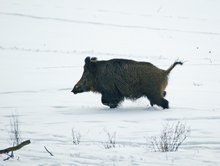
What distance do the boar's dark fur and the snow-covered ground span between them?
323 millimetres

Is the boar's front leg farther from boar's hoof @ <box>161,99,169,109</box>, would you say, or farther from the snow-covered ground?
boar's hoof @ <box>161,99,169,109</box>

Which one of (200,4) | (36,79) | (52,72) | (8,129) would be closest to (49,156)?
(8,129)

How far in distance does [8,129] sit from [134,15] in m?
38.3

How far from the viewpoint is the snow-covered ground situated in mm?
7074

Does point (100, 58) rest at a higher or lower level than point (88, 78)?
higher

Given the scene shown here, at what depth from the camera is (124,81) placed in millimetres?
11695

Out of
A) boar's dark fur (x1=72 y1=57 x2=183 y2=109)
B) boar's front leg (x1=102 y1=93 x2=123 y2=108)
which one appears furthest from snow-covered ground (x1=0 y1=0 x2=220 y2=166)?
boar's dark fur (x1=72 y1=57 x2=183 y2=109)

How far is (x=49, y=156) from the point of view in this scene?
646cm

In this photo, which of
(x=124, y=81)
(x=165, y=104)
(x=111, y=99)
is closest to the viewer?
(x=165, y=104)

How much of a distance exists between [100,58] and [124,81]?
13.9m

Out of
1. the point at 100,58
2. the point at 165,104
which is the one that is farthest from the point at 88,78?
the point at 100,58

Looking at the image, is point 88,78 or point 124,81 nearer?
point 124,81

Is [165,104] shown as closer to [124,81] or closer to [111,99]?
[124,81]

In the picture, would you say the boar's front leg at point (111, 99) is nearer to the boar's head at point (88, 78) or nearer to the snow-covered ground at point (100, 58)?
the snow-covered ground at point (100, 58)
